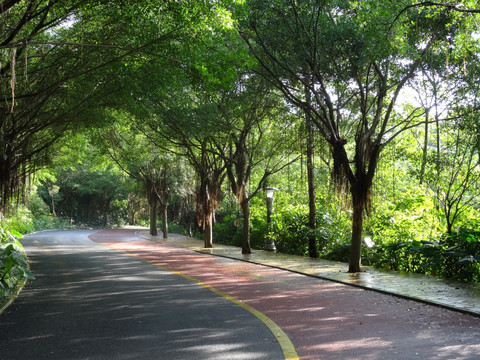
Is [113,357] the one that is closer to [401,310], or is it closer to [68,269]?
[401,310]

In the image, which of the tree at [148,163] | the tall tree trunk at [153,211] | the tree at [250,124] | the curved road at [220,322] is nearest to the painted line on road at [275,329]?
the curved road at [220,322]

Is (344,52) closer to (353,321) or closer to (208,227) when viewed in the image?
(353,321)

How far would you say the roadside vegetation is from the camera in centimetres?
954

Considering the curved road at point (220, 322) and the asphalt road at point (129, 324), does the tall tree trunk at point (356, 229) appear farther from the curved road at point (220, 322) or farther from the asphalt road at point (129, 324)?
the asphalt road at point (129, 324)

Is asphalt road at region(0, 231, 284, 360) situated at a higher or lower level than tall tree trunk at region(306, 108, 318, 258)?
A: lower

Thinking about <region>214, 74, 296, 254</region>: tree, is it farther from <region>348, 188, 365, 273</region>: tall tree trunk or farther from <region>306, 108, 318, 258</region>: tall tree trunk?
<region>348, 188, 365, 273</region>: tall tree trunk

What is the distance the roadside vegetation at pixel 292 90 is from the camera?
9.54 meters

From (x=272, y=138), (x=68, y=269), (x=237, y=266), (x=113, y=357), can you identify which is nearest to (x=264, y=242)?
(x=272, y=138)

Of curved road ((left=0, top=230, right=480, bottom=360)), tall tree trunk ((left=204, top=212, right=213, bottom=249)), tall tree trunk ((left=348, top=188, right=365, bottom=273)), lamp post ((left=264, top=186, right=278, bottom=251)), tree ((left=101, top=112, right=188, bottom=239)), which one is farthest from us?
tree ((left=101, top=112, right=188, bottom=239))

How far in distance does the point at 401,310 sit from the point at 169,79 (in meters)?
7.76

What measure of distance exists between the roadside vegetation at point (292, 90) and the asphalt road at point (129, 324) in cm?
151

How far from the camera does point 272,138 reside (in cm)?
2041

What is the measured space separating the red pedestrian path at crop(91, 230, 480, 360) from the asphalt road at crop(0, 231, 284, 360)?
0.53m

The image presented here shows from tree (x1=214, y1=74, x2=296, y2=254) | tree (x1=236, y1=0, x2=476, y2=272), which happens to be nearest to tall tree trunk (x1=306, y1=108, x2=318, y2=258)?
tree (x1=214, y1=74, x2=296, y2=254)
